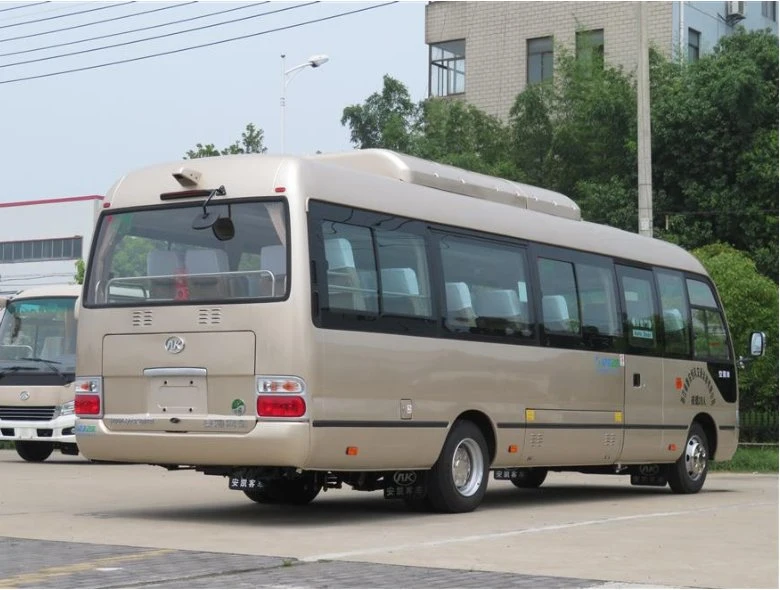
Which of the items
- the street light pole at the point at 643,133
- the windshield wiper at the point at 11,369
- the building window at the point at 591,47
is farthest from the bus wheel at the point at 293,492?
the building window at the point at 591,47

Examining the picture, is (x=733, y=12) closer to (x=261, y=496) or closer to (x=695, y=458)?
(x=695, y=458)

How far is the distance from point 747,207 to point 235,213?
86.1 feet

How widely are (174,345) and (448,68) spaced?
41.4 meters

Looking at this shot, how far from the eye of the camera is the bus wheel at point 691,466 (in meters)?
18.3

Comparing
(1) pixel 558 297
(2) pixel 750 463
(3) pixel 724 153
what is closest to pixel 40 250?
(3) pixel 724 153

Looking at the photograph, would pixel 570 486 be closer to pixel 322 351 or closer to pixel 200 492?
pixel 200 492

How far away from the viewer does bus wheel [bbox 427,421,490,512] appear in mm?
13930

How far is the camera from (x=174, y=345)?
12.9 metres

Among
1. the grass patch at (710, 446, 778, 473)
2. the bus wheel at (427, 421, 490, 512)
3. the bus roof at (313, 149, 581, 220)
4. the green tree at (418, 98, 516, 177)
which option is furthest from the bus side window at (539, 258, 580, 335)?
the green tree at (418, 98, 516, 177)

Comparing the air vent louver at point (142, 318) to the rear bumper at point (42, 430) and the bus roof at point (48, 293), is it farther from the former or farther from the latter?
the bus roof at point (48, 293)

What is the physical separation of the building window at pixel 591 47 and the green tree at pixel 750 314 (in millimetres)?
17984

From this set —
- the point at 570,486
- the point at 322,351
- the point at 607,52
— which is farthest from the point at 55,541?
the point at 607,52

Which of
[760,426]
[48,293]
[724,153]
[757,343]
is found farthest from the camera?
[724,153]

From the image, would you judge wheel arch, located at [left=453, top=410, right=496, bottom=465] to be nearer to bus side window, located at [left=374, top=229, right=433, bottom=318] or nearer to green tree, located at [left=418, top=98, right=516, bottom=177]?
bus side window, located at [left=374, top=229, right=433, bottom=318]
